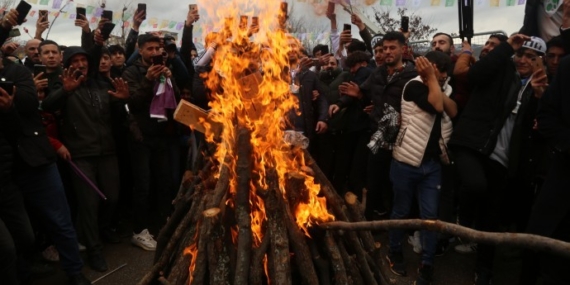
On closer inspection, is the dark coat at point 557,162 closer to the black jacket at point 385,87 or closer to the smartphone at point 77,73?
the black jacket at point 385,87

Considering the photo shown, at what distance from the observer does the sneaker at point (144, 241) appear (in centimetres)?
552

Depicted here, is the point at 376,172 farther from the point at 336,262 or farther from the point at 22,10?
the point at 22,10

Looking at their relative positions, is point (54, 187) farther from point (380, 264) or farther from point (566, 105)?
point (566, 105)

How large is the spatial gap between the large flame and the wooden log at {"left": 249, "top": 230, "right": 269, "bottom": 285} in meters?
0.17

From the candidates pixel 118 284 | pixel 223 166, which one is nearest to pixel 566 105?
pixel 223 166

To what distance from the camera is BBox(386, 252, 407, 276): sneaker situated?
480 centimetres

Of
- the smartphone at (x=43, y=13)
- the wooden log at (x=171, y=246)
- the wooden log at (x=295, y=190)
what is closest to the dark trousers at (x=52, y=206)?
the wooden log at (x=171, y=246)

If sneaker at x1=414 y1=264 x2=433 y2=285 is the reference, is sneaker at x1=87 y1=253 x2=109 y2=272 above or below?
above

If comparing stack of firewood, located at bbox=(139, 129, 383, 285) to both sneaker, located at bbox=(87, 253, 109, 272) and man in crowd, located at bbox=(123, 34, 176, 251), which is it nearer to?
sneaker, located at bbox=(87, 253, 109, 272)

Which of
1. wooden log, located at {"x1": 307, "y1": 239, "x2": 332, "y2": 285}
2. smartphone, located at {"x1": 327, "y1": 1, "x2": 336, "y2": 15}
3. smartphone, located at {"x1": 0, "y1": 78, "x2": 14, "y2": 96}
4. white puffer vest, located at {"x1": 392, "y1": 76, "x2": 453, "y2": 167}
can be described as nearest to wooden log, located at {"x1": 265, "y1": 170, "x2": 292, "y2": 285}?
wooden log, located at {"x1": 307, "y1": 239, "x2": 332, "y2": 285}

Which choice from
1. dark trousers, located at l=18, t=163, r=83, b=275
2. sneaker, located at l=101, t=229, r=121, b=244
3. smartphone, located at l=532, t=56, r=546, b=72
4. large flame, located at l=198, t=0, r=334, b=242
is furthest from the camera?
sneaker, located at l=101, t=229, r=121, b=244

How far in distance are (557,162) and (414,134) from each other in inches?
51.5

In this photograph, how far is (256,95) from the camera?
3.63 metres

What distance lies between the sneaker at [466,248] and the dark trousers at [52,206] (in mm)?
4397
